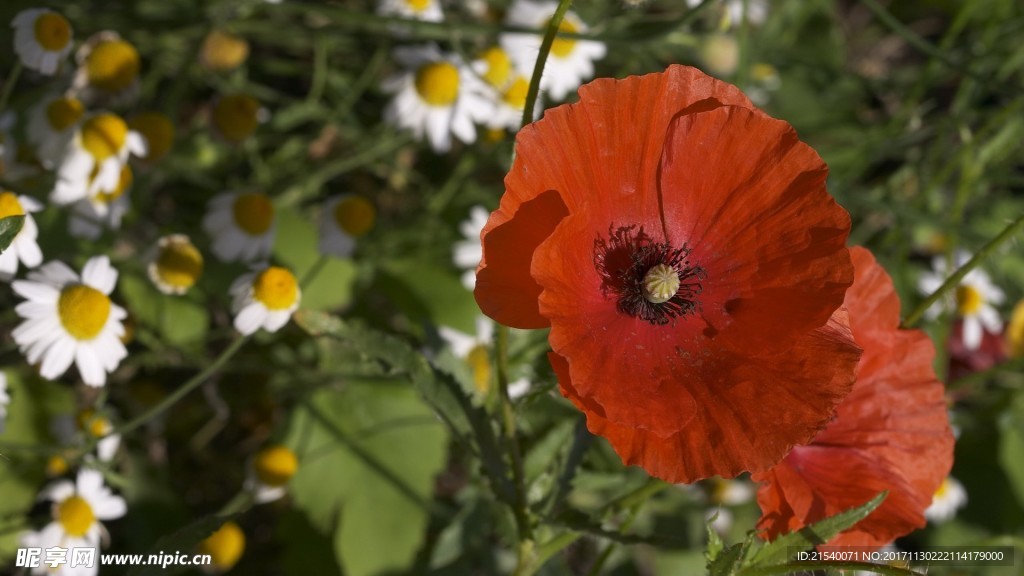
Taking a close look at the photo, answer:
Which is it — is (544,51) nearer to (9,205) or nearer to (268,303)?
(268,303)

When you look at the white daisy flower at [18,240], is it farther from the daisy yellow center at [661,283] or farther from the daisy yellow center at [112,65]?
the daisy yellow center at [661,283]

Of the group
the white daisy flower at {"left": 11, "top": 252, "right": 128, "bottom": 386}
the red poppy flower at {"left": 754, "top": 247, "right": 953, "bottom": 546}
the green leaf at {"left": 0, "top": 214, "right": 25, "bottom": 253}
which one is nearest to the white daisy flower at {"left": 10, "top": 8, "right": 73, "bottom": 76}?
the white daisy flower at {"left": 11, "top": 252, "right": 128, "bottom": 386}

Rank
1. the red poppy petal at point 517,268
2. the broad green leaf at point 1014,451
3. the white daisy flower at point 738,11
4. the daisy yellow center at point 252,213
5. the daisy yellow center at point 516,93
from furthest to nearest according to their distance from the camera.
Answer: the broad green leaf at point 1014,451, the white daisy flower at point 738,11, the daisy yellow center at point 516,93, the daisy yellow center at point 252,213, the red poppy petal at point 517,268

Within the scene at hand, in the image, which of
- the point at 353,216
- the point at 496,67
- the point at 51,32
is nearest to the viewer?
the point at 51,32

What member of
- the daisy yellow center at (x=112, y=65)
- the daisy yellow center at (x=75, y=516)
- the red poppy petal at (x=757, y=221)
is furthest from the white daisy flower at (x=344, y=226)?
the red poppy petal at (x=757, y=221)

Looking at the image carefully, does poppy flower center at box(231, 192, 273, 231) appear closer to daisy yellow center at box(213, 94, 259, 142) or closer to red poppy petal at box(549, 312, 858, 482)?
daisy yellow center at box(213, 94, 259, 142)

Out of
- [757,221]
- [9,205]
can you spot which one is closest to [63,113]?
[9,205]
